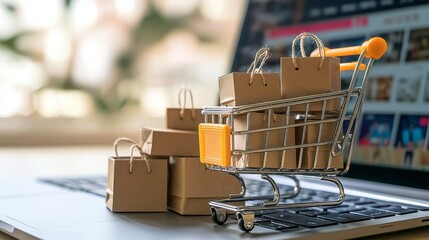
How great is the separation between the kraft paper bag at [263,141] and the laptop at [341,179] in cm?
7

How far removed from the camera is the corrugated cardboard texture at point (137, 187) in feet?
2.58

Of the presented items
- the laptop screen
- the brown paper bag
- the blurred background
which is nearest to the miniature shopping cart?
the brown paper bag

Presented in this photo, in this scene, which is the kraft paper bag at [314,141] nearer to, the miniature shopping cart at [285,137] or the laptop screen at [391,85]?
the miniature shopping cart at [285,137]

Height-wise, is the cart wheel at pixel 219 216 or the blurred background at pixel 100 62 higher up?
the blurred background at pixel 100 62

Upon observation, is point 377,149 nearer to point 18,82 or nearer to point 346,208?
point 346,208

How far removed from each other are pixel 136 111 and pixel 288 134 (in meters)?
1.81

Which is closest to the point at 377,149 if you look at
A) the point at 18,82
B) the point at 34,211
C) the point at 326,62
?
the point at 326,62

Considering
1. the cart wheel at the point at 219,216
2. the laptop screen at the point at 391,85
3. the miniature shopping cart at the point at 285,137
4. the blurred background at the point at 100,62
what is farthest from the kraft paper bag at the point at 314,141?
the blurred background at the point at 100,62

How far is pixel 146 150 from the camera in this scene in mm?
821

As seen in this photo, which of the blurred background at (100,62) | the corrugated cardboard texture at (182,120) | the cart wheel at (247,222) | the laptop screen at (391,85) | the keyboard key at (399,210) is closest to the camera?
the cart wheel at (247,222)

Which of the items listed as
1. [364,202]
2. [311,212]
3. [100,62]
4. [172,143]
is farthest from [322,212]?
[100,62]

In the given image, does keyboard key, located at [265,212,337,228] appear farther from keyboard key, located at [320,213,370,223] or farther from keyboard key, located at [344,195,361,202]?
keyboard key, located at [344,195,361,202]

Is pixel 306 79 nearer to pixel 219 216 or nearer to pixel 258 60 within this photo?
pixel 258 60

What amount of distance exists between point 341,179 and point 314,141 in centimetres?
46
